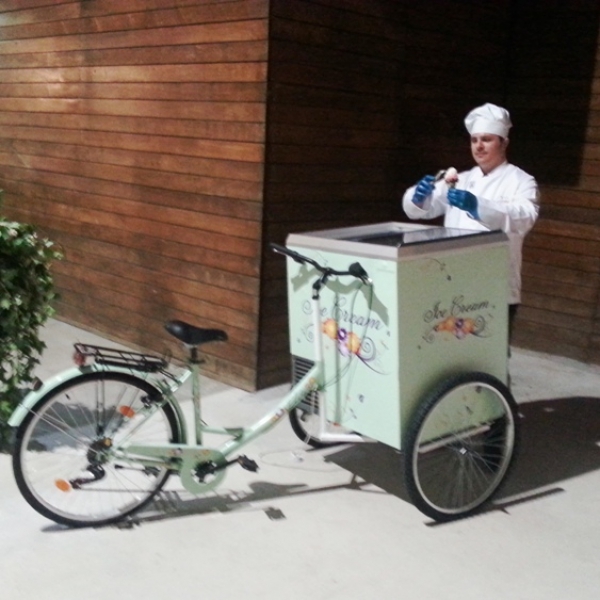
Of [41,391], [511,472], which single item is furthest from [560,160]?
[41,391]

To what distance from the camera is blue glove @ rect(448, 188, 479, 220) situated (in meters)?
2.69

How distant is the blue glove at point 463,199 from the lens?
269 centimetres

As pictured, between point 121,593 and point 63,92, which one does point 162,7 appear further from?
point 121,593

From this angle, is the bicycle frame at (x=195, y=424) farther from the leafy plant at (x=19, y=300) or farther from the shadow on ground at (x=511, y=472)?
the leafy plant at (x=19, y=300)

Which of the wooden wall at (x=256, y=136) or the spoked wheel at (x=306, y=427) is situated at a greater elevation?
the wooden wall at (x=256, y=136)

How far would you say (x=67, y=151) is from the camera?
186 inches

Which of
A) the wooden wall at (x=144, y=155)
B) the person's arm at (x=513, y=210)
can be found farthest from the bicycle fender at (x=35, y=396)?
the person's arm at (x=513, y=210)

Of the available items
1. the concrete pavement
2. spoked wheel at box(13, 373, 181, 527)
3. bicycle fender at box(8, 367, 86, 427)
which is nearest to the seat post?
spoked wheel at box(13, 373, 181, 527)

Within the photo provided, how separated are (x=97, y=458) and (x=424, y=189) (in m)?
1.69

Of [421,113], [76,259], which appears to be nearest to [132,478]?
[76,259]

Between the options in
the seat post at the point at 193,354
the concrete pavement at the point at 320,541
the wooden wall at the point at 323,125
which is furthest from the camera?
the wooden wall at the point at 323,125

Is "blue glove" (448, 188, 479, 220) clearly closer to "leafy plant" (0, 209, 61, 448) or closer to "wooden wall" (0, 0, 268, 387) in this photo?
"wooden wall" (0, 0, 268, 387)

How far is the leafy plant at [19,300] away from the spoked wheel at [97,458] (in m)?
0.27

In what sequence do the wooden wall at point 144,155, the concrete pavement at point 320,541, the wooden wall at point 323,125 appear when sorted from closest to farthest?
the concrete pavement at point 320,541 → the wooden wall at point 323,125 → the wooden wall at point 144,155
